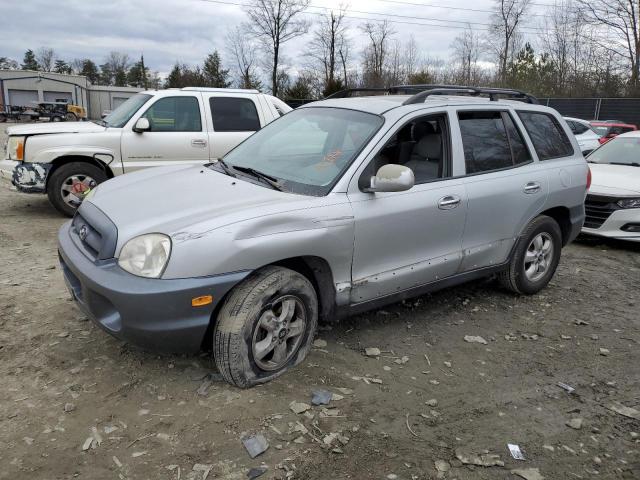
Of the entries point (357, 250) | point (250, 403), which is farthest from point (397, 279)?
point (250, 403)

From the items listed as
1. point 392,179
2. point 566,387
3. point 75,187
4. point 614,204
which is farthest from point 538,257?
point 75,187

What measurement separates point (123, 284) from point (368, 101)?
7.91 feet

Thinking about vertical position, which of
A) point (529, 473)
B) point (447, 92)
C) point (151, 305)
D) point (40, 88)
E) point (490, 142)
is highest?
point (40, 88)

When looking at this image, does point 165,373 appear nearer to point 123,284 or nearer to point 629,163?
point 123,284

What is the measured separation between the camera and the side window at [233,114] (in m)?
7.88

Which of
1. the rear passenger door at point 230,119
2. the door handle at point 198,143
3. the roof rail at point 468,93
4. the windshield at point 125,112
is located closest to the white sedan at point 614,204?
the roof rail at point 468,93

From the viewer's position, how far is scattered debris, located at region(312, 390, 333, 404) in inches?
124

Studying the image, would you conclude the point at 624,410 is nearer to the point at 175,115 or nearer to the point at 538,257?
the point at 538,257

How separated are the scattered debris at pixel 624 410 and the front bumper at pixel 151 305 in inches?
95.7

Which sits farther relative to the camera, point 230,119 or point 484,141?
point 230,119

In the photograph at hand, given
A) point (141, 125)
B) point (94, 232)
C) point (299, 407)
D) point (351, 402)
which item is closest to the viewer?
point (299, 407)

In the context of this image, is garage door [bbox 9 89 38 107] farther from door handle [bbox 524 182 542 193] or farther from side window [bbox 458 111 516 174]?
door handle [bbox 524 182 542 193]

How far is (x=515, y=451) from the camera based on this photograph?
111 inches

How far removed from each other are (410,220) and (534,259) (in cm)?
189
